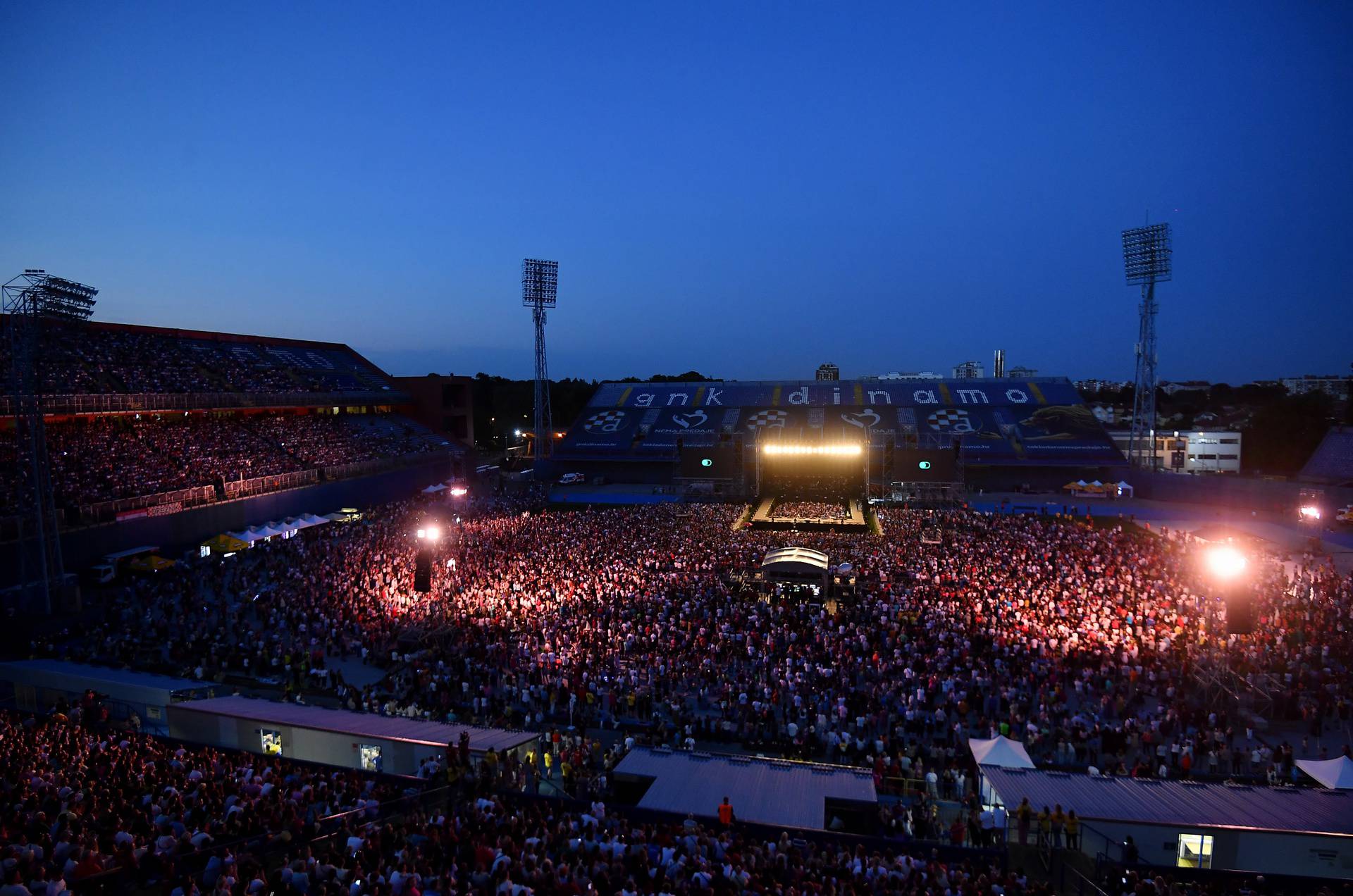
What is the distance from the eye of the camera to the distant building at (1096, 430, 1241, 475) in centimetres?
5044

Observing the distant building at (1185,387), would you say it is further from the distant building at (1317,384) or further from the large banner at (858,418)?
the large banner at (858,418)

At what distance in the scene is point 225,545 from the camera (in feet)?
84.2

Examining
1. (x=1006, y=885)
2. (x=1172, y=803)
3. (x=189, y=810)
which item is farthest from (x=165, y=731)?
(x=1172, y=803)

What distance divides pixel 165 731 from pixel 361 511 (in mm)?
22820

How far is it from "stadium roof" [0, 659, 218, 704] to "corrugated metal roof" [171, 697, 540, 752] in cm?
79

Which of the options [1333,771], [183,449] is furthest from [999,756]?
[183,449]

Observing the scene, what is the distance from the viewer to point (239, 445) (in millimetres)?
33094

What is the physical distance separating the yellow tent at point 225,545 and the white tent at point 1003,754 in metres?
24.4

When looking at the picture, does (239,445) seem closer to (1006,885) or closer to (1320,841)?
(1006,885)

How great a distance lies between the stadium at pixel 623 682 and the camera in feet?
27.0

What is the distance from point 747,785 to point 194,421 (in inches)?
1312

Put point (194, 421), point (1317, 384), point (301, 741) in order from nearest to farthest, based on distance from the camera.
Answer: point (301, 741), point (194, 421), point (1317, 384)

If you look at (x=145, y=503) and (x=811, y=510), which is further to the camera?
(x=811, y=510)

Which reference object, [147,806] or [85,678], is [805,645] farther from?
[85,678]
